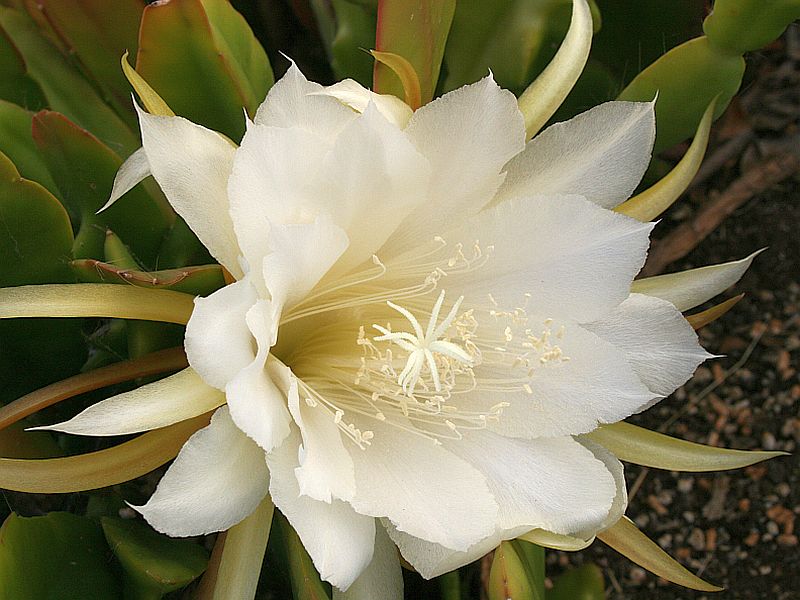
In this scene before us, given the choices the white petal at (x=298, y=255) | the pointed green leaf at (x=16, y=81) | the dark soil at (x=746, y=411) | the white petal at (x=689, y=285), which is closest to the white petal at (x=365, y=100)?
the white petal at (x=298, y=255)

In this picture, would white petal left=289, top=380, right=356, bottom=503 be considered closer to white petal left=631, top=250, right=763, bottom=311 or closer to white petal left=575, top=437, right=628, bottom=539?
white petal left=575, top=437, right=628, bottom=539

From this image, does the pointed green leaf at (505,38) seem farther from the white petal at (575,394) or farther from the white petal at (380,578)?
the white petal at (380,578)

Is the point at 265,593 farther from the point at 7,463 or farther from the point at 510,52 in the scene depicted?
the point at 510,52

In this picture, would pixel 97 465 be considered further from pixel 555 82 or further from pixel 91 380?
pixel 555 82

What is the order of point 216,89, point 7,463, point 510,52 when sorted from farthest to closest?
point 510,52 → point 216,89 → point 7,463

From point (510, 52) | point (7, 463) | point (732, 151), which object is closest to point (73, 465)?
point (7, 463)

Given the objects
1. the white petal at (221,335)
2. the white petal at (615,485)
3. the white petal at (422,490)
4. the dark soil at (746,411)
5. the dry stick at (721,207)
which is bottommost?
the dark soil at (746,411)

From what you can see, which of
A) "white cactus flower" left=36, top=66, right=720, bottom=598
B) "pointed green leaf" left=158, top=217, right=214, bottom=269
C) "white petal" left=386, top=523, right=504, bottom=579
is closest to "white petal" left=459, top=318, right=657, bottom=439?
"white cactus flower" left=36, top=66, right=720, bottom=598
